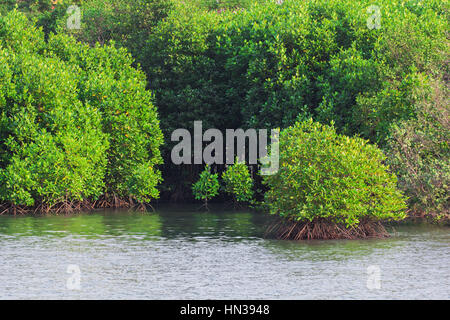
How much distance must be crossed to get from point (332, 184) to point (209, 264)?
636 cm

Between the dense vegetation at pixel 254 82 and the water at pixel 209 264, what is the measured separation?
4.71 metres

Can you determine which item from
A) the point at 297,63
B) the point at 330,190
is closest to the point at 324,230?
the point at 330,190

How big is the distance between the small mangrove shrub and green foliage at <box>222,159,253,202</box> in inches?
475

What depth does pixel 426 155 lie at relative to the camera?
32.2 metres

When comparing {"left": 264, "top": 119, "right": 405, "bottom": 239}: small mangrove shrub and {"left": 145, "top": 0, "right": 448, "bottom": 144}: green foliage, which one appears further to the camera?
{"left": 145, "top": 0, "right": 448, "bottom": 144}: green foliage

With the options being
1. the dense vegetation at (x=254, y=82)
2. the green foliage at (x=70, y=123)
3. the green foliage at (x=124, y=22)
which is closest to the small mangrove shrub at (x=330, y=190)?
the dense vegetation at (x=254, y=82)

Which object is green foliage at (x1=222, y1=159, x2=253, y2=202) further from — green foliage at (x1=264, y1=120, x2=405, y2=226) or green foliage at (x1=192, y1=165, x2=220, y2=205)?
green foliage at (x1=264, y1=120, x2=405, y2=226)

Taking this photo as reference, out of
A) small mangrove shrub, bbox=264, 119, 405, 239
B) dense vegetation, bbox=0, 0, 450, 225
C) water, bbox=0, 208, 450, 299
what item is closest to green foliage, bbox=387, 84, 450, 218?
dense vegetation, bbox=0, 0, 450, 225

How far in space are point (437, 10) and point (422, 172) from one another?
1420 centimetres

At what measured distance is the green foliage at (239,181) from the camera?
41.4 meters

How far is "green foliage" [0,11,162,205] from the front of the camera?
38000mm

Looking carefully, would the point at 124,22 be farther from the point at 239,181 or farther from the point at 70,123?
the point at 239,181

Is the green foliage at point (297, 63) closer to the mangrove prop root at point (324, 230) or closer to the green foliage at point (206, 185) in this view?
the green foliage at point (206, 185)
